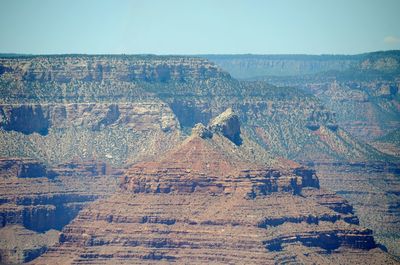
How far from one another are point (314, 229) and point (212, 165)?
37.5 feet

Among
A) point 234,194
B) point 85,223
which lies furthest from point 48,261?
point 234,194

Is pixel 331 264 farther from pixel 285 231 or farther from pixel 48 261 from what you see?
pixel 48 261

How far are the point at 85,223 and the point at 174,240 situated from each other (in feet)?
35.5

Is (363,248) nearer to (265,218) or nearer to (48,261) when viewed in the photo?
(265,218)

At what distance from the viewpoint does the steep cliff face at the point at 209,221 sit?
7254 inches

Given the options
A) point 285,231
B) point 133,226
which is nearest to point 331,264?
point 285,231

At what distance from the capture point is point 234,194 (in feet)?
624

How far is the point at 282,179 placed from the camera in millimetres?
194625

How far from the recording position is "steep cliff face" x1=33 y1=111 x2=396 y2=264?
184 m

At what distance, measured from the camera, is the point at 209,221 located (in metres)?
187

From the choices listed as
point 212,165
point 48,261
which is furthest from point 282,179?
point 48,261

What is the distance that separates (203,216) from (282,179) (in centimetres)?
995

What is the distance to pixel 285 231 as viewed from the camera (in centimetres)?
18638

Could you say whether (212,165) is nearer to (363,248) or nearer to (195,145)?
(195,145)
